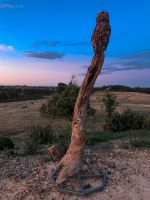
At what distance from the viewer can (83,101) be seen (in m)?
7.17

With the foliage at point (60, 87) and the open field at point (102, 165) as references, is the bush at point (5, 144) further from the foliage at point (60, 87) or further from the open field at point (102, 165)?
the foliage at point (60, 87)

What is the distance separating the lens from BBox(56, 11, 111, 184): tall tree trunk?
22.5ft

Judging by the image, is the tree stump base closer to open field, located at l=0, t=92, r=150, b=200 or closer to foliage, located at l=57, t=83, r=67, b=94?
open field, located at l=0, t=92, r=150, b=200

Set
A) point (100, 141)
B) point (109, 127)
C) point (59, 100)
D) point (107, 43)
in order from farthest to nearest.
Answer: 1. point (59, 100)
2. point (109, 127)
3. point (100, 141)
4. point (107, 43)

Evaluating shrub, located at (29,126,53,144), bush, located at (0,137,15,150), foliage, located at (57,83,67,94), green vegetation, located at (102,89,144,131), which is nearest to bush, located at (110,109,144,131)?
green vegetation, located at (102,89,144,131)

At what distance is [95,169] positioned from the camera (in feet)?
25.6

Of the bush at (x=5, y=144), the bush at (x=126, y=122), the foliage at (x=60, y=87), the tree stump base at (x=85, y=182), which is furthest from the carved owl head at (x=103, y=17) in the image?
the foliage at (x=60, y=87)

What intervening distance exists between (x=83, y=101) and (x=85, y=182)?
153cm

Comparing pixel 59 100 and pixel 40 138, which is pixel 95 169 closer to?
pixel 40 138

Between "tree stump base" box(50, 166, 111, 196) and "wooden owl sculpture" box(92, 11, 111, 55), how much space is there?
2.31 meters

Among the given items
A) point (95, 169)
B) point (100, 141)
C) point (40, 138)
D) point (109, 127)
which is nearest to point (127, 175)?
point (95, 169)

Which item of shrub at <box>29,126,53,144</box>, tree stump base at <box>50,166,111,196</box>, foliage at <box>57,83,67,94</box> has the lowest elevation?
tree stump base at <box>50,166,111,196</box>

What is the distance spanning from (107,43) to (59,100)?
14846 mm

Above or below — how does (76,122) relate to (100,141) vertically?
above
